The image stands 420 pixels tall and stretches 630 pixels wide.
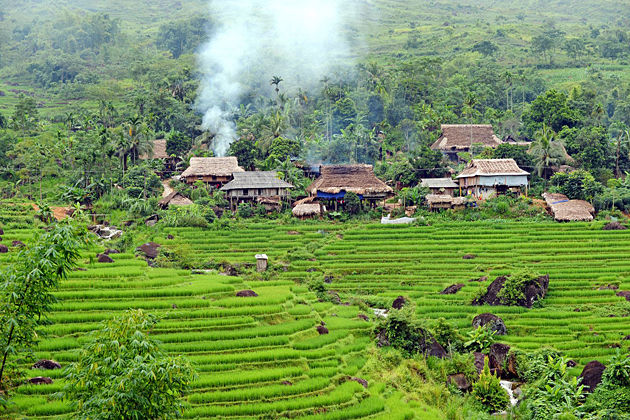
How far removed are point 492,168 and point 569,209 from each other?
22.5ft

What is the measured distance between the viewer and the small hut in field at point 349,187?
5591 cm

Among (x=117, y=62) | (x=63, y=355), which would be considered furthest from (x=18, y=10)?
(x=63, y=355)

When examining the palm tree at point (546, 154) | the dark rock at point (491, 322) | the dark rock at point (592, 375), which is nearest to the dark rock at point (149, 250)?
the dark rock at point (491, 322)

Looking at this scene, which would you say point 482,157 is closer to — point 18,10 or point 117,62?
point 117,62

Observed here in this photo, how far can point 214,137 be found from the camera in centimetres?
7012

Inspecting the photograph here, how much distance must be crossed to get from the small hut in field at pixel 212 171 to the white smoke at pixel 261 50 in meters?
6.17

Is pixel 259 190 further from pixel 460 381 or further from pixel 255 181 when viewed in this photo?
pixel 460 381

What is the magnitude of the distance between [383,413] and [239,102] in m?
54.6

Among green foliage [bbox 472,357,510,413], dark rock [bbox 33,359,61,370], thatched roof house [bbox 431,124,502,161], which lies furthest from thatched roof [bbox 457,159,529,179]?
dark rock [bbox 33,359,61,370]

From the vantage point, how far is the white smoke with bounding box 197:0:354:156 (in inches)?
3029

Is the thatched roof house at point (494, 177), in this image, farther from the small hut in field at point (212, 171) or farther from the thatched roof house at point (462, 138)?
the small hut in field at point (212, 171)

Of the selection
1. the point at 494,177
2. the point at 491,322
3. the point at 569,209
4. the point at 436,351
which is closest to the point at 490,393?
the point at 436,351

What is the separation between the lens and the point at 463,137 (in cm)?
6781

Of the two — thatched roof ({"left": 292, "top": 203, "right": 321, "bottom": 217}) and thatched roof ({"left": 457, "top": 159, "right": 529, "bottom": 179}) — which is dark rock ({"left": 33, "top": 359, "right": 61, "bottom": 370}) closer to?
thatched roof ({"left": 292, "top": 203, "right": 321, "bottom": 217})
